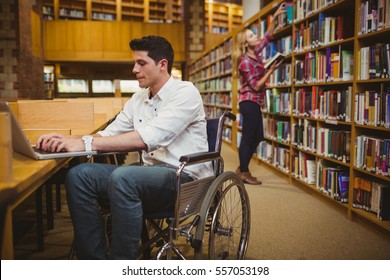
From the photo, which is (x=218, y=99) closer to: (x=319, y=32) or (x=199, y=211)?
(x=319, y=32)

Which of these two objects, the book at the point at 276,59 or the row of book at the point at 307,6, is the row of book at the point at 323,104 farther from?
the row of book at the point at 307,6

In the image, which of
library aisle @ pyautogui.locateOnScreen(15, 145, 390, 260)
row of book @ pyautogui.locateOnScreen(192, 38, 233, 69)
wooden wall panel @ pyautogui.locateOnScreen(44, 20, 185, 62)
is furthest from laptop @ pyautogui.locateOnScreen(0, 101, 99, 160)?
wooden wall panel @ pyautogui.locateOnScreen(44, 20, 185, 62)

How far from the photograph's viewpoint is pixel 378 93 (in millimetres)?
2480

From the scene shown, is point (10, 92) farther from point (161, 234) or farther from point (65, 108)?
point (161, 234)

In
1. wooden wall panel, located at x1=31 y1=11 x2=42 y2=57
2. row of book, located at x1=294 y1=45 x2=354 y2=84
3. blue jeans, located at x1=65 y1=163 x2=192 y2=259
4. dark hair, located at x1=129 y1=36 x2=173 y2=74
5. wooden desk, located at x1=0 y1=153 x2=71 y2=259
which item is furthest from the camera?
wooden wall panel, located at x1=31 y1=11 x2=42 y2=57

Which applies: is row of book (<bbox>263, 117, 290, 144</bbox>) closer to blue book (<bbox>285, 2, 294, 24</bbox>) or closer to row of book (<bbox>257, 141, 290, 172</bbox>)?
row of book (<bbox>257, 141, 290, 172</bbox>)

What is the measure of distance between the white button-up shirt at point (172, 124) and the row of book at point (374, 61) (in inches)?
54.0

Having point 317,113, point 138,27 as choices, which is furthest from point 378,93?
point 138,27

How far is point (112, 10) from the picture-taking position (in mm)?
12148

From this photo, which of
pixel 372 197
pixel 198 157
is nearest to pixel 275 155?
pixel 372 197

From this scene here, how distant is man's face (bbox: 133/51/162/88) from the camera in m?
1.69

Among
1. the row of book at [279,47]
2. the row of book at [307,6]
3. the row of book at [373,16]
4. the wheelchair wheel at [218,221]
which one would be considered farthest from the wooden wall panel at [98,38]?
the wheelchair wheel at [218,221]

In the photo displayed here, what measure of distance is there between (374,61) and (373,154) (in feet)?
1.94

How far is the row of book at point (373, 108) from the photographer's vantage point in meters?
2.40
